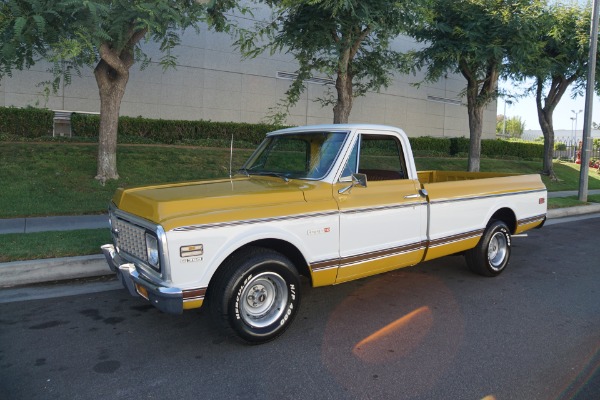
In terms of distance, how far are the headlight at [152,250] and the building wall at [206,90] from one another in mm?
12927

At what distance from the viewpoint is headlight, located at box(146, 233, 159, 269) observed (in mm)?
3557

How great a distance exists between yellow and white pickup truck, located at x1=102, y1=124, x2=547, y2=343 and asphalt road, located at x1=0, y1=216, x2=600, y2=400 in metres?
0.46

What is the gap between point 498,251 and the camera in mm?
6309

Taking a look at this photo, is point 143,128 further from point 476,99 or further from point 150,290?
point 150,290

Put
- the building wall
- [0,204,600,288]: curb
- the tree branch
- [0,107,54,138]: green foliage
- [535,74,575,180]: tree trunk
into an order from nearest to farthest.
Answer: [0,204,600,288]: curb → the tree branch → [0,107,54,138]: green foliage → the building wall → [535,74,575,180]: tree trunk

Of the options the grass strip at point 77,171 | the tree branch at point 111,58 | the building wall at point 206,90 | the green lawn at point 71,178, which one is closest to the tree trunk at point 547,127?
the building wall at point 206,90

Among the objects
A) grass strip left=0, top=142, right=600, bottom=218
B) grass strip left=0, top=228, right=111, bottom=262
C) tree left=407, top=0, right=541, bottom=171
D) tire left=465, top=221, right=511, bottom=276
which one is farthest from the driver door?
tree left=407, top=0, right=541, bottom=171

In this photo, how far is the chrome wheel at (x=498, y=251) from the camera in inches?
245

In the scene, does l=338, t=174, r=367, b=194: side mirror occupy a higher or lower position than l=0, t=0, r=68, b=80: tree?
lower

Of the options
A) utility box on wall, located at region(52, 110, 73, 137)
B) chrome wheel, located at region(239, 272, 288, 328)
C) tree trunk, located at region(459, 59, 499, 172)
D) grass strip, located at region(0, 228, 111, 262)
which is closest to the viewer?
chrome wheel, located at region(239, 272, 288, 328)

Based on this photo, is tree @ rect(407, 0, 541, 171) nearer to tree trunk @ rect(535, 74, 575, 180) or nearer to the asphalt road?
tree trunk @ rect(535, 74, 575, 180)

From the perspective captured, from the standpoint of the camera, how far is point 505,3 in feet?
44.2

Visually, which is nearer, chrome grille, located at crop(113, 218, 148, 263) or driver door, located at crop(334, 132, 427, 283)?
chrome grille, located at crop(113, 218, 148, 263)

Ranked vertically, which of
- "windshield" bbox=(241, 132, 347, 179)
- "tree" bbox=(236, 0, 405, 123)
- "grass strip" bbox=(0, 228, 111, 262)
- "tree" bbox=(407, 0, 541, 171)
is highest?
"tree" bbox=(407, 0, 541, 171)
